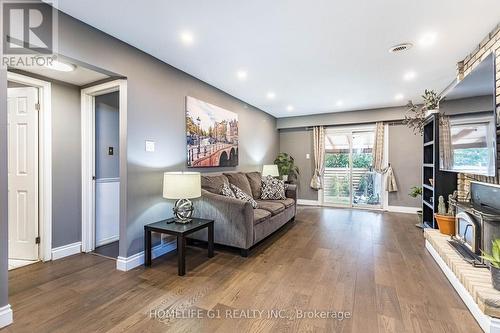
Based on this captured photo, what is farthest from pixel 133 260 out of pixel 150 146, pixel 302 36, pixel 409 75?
pixel 409 75

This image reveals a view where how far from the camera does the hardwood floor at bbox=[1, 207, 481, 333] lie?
1727mm

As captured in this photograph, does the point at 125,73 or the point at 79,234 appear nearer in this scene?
the point at 125,73

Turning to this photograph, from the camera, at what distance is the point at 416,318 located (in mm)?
1783

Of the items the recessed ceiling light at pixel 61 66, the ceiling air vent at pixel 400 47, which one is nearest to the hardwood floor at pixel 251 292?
the recessed ceiling light at pixel 61 66

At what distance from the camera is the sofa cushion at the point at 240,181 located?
409 centimetres

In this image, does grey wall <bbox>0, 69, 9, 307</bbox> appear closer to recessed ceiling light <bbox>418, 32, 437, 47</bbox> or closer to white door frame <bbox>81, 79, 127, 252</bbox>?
white door frame <bbox>81, 79, 127, 252</bbox>

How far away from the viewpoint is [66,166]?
3037mm

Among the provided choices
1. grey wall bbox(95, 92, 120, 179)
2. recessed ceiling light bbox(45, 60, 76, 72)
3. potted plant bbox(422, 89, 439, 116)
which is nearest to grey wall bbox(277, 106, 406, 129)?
potted plant bbox(422, 89, 439, 116)

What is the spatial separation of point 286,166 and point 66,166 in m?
4.76

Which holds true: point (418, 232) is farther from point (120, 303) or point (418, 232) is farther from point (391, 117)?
point (120, 303)

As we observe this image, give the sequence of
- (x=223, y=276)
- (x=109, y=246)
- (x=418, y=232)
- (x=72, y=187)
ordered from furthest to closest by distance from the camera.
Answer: (x=418, y=232)
(x=109, y=246)
(x=72, y=187)
(x=223, y=276)

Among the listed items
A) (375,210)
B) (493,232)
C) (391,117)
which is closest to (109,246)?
(493,232)

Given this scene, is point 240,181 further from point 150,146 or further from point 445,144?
point 445,144

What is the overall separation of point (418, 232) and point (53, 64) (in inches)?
217
